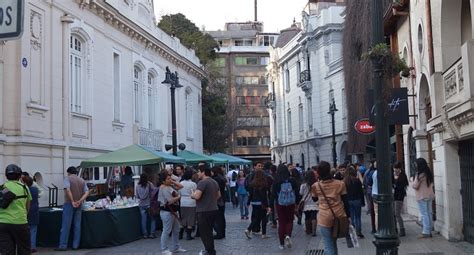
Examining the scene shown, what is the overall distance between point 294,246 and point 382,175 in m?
5.71

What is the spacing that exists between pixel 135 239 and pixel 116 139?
9.19 metres

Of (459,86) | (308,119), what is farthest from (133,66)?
(308,119)

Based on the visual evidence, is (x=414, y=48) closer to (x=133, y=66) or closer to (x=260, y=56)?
(x=133, y=66)

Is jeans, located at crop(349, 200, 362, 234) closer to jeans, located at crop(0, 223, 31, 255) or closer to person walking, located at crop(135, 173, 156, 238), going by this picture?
person walking, located at crop(135, 173, 156, 238)

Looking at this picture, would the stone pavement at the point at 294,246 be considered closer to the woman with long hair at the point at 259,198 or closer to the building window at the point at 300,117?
Answer: the woman with long hair at the point at 259,198

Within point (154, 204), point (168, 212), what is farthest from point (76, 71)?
point (168, 212)

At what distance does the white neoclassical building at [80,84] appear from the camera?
1566cm

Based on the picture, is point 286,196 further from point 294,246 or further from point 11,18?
point 11,18

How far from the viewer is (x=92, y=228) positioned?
43.0 feet

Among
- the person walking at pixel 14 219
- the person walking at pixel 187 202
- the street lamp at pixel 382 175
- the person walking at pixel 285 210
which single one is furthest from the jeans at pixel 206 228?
the street lamp at pixel 382 175

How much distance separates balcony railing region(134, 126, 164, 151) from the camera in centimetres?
2550

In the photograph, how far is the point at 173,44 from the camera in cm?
3272

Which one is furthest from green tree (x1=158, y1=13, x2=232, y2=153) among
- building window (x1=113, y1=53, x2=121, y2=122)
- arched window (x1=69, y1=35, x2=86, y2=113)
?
arched window (x1=69, y1=35, x2=86, y2=113)

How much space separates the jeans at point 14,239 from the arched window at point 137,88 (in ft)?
59.0
